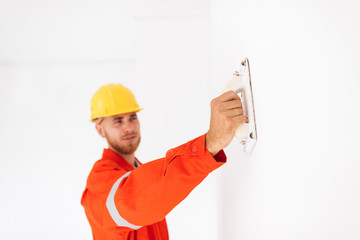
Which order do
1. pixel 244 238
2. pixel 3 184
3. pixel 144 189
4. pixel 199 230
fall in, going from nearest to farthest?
pixel 144 189 → pixel 244 238 → pixel 199 230 → pixel 3 184

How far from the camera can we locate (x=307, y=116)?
0.49m

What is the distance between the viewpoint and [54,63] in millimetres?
4449

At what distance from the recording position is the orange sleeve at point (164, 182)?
102 cm

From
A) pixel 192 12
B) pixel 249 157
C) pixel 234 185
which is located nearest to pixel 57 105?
pixel 192 12

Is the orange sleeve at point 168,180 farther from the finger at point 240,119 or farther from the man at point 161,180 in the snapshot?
the finger at point 240,119

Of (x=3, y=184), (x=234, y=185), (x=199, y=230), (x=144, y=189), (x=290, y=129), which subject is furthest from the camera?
(x=3, y=184)

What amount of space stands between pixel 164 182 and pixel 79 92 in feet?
12.2

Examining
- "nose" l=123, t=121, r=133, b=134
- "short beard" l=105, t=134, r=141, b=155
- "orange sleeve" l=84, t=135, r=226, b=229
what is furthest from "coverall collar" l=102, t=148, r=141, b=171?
"orange sleeve" l=84, t=135, r=226, b=229

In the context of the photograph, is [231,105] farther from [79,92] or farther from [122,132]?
[79,92]

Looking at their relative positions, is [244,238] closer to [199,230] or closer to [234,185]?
[234,185]

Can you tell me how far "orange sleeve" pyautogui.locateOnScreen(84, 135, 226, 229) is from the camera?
1.02 meters

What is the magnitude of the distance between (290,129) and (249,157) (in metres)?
0.50

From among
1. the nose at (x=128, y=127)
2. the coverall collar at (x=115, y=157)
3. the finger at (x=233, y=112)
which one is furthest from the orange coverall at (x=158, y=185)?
the nose at (x=128, y=127)

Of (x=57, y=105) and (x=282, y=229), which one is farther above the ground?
(x=57, y=105)
